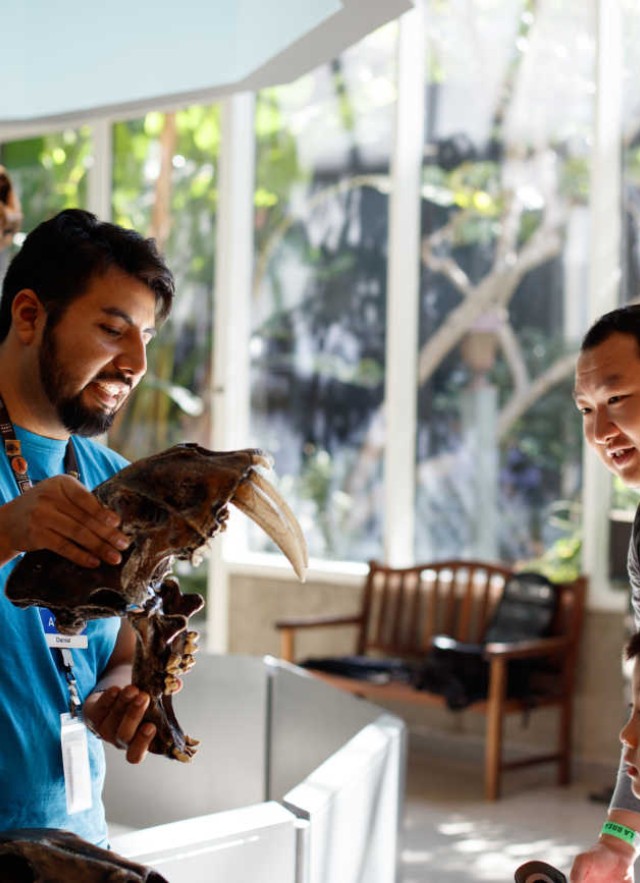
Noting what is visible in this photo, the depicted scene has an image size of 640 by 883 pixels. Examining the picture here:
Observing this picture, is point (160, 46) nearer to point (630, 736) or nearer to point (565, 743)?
point (630, 736)

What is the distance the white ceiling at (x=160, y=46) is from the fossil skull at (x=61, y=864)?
163 cm

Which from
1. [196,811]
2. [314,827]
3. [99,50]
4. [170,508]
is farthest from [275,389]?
[170,508]

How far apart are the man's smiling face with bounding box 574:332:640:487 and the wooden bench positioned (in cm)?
435

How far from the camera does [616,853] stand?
7.00 ft

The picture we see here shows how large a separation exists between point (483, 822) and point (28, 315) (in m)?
4.71

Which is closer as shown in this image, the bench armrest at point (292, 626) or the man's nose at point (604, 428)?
the man's nose at point (604, 428)

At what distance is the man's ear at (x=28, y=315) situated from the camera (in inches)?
75.5

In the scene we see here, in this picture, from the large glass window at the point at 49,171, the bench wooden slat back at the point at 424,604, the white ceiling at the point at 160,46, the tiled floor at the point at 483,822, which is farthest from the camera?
the large glass window at the point at 49,171

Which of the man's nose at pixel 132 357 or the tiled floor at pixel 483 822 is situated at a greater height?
the man's nose at pixel 132 357

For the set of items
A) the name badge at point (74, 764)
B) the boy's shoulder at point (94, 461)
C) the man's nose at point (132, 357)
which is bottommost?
the name badge at point (74, 764)

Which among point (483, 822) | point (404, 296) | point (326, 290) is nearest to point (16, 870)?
point (483, 822)

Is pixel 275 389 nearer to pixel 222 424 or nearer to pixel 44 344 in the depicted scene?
pixel 222 424

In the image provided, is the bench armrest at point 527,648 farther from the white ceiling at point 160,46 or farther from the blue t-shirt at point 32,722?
the blue t-shirt at point 32,722

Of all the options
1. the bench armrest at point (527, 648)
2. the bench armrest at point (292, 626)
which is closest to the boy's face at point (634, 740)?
the bench armrest at point (527, 648)
